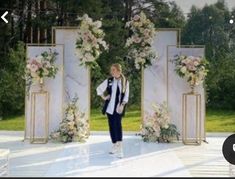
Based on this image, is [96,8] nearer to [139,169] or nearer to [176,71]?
[176,71]

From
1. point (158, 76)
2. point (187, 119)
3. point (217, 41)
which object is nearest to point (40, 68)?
point (158, 76)

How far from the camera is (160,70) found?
8.27 metres

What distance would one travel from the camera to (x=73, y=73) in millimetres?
8359

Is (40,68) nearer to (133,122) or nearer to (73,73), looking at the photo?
(73,73)

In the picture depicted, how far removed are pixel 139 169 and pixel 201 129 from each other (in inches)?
102

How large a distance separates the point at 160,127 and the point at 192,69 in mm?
1093

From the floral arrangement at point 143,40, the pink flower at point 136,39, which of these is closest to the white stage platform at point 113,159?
the floral arrangement at point 143,40

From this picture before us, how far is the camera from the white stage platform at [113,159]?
5629mm

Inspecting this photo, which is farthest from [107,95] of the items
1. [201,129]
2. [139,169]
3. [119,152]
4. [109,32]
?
[109,32]

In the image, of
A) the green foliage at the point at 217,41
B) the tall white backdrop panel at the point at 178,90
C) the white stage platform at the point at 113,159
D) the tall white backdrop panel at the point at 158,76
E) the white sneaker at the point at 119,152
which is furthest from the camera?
the green foliage at the point at 217,41

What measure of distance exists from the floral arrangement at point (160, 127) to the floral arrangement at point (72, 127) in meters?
1.07

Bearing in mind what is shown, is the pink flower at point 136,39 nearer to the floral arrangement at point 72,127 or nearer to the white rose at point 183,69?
the white rose at point 183,69

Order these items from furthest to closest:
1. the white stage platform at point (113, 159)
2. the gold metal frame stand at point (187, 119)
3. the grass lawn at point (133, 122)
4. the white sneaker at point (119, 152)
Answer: the grass lawn at point (133, 122) → the gold metal frame stand at point (187, 119) → the white sneaker at point (119, 152) → the white stage platform at point (113, 159)

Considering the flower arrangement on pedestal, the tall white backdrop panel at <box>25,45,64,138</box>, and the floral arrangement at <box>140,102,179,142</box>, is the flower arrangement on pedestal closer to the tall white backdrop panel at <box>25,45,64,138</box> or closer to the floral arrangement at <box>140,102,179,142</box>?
the floral arrangement at <box>140,102,179,142</box>
